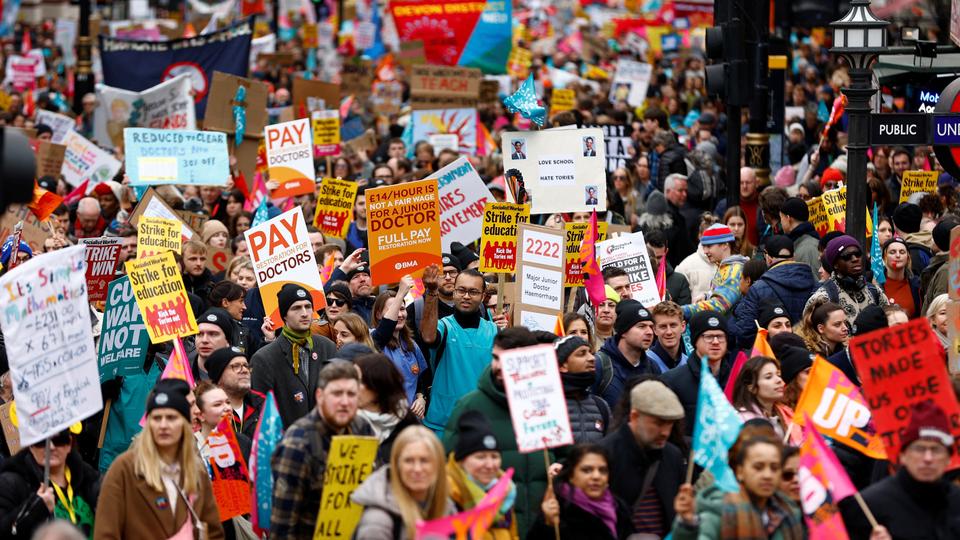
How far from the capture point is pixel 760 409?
28.7ft

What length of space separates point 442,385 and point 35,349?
11.0ft

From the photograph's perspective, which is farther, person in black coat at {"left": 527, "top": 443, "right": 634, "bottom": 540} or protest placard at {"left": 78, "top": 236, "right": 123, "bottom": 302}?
Result: protest placard at {"left": 78, "top": 236, "right": 123, "bottom": 302}

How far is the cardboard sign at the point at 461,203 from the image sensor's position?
13641 millimetres

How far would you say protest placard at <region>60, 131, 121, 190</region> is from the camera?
19203 millimetres

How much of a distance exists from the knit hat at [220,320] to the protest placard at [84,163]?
352 inches

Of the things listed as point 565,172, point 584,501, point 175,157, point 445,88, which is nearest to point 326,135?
point 445,88

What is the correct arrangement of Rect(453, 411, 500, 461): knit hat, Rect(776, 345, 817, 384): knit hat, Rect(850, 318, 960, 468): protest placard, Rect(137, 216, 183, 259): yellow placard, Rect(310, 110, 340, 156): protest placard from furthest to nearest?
Rect(310, 110, 340, 156): protest placard → Rect(137, 216, 183, 259): yellow placard → Rect(776, 345, 817, 384): knit hat → Rect(850, 318, 960, 468): protest placard → Rect(453, 411, 500, 461): knit hat

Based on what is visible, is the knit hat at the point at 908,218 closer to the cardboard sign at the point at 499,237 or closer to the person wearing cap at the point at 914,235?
the person wearing cap at the point at 914,235

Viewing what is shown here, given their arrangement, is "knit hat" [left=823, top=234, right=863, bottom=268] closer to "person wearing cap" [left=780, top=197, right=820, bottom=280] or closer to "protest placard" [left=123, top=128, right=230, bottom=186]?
"person wearing cap" [left=780, top=197, right=820, bottom=280]

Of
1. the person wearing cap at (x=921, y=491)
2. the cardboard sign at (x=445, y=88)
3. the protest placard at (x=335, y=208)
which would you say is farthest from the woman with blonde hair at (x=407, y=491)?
the cardboard sign at (x=445, y=88)

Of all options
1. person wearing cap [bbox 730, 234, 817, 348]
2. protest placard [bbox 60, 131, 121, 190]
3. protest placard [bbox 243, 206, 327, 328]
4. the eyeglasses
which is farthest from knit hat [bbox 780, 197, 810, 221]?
protest placard [bbox 60, 131, 121, 190]

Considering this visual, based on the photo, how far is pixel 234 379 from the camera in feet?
30.8

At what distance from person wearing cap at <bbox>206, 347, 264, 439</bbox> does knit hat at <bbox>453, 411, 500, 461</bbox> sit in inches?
91.5

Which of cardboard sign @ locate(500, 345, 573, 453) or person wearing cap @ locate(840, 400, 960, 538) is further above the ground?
cardboard sign @ locate(500, 345, 573, 453)
